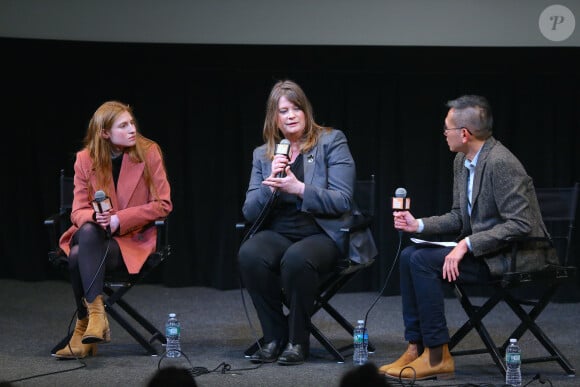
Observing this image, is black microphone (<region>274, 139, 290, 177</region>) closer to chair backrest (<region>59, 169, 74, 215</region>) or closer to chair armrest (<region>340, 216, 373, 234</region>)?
chair armrest (<region>340, 216, 373, 234</region>)

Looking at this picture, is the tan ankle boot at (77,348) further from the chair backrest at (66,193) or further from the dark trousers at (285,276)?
the dark trousers at (285,276)


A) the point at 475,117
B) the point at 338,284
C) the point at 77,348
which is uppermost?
the point at 475,117

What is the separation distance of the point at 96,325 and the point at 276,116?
4.04 feet

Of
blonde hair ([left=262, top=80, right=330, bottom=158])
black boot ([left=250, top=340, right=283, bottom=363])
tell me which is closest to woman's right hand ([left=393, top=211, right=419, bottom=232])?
blonde hair ([left=262, top=80, right=330, bottom=158])

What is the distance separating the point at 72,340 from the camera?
174 inches

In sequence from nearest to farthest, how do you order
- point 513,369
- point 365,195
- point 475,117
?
point 513,369, point 475,117, point 365,195

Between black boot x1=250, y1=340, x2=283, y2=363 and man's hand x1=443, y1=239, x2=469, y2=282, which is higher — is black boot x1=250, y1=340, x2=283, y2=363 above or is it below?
below

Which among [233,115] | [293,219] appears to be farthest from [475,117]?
[233,115]

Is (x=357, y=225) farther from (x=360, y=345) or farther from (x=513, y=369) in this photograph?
(x=513, y=369)

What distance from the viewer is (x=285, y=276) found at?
4.20m

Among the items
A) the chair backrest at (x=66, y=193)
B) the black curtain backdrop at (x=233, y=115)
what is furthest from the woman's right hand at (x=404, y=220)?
the black curtain backdrop at (x=233, y=115)

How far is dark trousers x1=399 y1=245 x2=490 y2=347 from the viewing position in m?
3.96

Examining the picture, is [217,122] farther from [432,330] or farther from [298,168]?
[432,330]

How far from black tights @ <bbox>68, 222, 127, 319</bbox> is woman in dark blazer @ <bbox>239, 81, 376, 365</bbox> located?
60 cm
